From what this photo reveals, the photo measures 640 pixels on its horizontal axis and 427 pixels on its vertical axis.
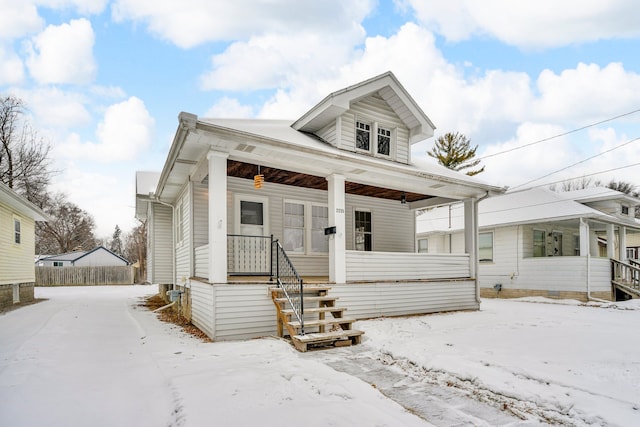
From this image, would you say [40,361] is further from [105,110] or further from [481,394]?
[105,110]

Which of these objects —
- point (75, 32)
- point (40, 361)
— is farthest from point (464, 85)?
point (40, 361)

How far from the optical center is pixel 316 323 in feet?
19.9

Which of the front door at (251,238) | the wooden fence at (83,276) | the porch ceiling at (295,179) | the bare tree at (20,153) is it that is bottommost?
the wooden fence at (83,276)

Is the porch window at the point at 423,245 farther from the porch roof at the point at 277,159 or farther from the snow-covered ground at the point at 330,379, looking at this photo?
the snow-covered ground at the point at 330,379

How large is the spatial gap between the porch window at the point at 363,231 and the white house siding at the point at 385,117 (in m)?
2.59

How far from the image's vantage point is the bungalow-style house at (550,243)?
1358 centimetres

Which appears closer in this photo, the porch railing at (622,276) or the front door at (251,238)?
the front door at (251,238)

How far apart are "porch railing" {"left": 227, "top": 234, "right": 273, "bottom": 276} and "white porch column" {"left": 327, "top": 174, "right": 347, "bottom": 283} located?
5.71 feet

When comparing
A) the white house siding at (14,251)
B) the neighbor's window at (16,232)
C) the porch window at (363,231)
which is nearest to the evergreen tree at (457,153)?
the porch window at (363,231)

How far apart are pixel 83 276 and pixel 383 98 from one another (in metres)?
27.7

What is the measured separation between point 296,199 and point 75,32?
833 cm

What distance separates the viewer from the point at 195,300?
7.98 metres

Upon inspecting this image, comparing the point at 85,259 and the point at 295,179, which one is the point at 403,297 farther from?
the point at 85,259

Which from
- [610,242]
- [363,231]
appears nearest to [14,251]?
[363,231]
